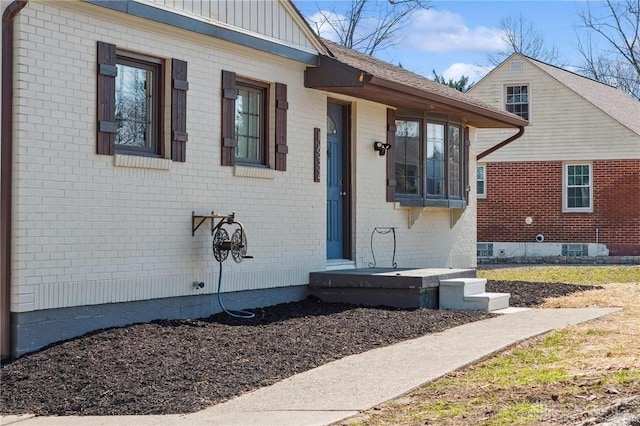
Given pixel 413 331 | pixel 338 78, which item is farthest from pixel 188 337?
pixel 338 78

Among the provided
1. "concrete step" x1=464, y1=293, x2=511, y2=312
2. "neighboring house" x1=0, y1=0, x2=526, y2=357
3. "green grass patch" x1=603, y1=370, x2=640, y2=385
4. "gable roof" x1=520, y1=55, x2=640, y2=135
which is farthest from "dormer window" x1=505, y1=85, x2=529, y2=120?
"green grass patch" x1=603, y1=370, x2=640, y2=385

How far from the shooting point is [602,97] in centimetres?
2964

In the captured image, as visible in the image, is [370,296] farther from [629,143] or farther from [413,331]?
[629,143]

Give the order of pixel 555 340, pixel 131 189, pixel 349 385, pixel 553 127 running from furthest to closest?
pixel 553 127
pixel 131 189
pixel 555 340
pixel 349 385

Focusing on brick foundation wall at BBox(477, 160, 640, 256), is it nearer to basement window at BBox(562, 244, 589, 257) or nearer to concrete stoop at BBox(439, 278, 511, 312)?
basement window at BBox(562, 244, 589, 257)

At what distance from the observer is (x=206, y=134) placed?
11.4m

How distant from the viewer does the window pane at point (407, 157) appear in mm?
15742

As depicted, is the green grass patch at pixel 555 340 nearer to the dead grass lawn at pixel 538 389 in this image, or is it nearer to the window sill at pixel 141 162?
the dead grass lawn at pixel 538 389

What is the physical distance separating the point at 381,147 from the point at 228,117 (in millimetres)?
4024

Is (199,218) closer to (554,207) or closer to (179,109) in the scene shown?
(179,109)

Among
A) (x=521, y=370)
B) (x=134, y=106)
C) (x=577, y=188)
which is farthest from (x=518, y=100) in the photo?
(x=521, y=370)

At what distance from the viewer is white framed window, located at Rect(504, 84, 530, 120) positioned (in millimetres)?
27766

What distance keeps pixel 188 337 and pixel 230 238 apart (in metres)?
2.14

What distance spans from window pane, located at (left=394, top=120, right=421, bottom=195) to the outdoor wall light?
1.49 ft
